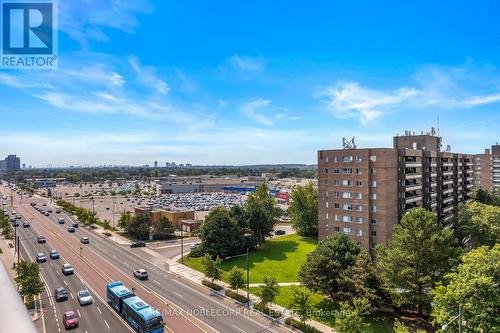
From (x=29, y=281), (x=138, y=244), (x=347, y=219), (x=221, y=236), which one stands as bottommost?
(x=138, y=244)

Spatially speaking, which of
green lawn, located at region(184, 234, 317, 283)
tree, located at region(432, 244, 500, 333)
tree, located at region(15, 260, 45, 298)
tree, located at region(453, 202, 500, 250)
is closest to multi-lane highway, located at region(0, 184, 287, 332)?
tree, located at region(15, 260, 45, 298)

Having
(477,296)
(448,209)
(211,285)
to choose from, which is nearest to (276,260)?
(211,285)

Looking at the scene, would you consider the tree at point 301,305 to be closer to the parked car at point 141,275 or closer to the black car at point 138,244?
the parked car at point 141,275

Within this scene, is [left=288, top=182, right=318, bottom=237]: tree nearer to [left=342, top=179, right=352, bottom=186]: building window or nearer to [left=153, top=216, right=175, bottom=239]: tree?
[left=342, top=179, right=352, bottom=186]: building window

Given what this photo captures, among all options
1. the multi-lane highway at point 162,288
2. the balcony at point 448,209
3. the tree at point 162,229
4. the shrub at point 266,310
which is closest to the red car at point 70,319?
the multi-lane highway at point 162,288

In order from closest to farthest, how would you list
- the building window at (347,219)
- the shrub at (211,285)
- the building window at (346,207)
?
1. the shrub at (211,285)
2. the building window at (347,219)
3. the building window at (346,207)

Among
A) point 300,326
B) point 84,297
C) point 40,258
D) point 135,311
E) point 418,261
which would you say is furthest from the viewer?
point 40,258

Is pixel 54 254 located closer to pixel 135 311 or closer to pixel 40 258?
pixel 40 258
